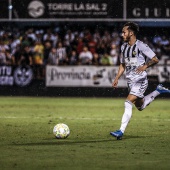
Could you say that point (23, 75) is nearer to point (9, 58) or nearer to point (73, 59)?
point (9, 58)

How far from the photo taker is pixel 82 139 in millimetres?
11852

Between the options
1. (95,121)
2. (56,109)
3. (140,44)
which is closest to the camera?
(140,44)

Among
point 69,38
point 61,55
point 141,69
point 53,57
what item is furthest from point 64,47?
point 141,69

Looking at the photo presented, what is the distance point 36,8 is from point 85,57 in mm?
2912

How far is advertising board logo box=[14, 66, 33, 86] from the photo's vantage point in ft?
86.0

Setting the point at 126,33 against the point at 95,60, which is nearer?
the point at 126,33

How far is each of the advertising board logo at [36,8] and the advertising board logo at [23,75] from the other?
7.71 ft

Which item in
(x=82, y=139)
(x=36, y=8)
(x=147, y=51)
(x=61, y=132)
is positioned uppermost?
(x=36, y=8)

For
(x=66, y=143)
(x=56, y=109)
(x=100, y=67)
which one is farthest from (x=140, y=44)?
(x=100, y=67)

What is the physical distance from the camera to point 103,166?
8.40m

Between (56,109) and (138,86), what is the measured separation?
7700mm

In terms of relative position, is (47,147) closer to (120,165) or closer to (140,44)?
(120,165)

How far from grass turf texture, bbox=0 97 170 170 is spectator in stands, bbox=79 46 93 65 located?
214 inches

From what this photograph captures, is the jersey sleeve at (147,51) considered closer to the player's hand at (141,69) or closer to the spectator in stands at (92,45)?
the player's hand at (141,69)
